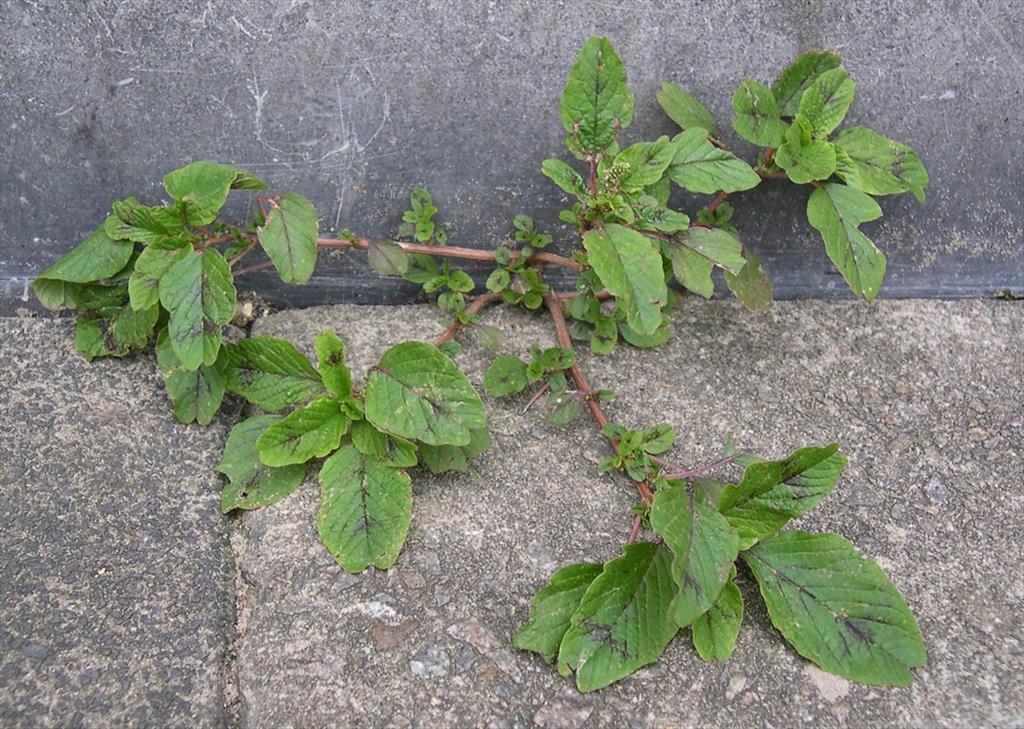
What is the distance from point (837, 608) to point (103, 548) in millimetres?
1155

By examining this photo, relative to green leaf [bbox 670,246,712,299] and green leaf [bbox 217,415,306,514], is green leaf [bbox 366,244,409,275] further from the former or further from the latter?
green leaf [bbox 670,246,712,299]

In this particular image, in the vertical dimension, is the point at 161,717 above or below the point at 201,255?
below

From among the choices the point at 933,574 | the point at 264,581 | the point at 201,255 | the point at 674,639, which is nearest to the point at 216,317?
the point at 201,255

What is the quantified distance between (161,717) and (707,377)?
115cm

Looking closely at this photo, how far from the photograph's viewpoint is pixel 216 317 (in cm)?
168

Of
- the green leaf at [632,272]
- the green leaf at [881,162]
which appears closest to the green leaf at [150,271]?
the green leaf at [632,272]

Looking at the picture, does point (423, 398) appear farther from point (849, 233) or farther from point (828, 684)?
point (849, 233)

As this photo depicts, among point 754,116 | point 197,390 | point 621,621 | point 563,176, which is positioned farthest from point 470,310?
point 621,621

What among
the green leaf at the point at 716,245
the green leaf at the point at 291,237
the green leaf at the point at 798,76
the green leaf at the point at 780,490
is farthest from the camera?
the green leaf at the point at 798,76

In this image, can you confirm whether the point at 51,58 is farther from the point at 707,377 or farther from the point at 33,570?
the point at 707,377

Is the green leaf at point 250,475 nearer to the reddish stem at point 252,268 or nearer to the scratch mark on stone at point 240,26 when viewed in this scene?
the reddish stem at point 252,268

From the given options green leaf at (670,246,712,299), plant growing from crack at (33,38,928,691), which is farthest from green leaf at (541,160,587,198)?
green leaf at (670,246,712,299)

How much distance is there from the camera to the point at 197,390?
5.83 ft

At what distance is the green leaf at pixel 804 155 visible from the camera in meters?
1.85
